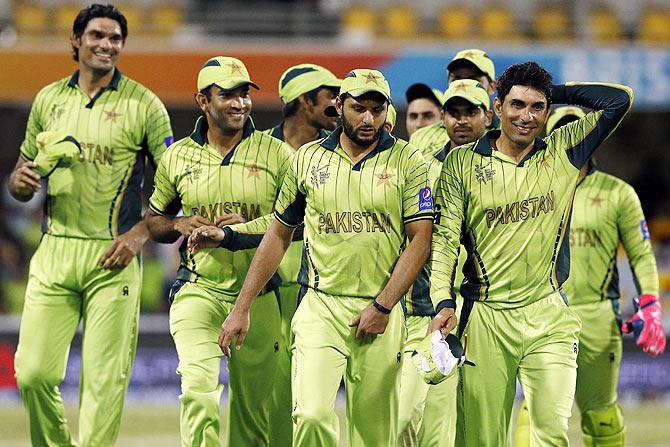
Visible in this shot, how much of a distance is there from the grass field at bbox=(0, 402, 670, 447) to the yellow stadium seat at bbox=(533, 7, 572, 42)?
6245mm

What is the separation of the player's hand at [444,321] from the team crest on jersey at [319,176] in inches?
36.6

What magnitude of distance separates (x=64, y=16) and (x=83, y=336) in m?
11.8

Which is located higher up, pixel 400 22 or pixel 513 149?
pixel 400 22

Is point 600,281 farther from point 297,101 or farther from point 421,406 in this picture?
point 297,101

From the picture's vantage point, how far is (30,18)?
19078 mm

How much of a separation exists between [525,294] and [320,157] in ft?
4.16

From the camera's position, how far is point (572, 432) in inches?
484

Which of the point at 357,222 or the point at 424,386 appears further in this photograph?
the point at 424,386

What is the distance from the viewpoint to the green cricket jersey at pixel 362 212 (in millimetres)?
6816

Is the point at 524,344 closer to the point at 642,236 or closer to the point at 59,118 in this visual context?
the point at 642,236

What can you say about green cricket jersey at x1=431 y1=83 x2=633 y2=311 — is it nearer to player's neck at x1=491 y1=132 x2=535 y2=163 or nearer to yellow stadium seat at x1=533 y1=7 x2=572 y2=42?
player's neck at x1=491 y1=132 x2=535 y2=163

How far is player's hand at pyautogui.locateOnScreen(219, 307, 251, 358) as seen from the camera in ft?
23.4

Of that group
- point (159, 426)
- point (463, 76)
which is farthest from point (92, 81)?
point (159, 426)

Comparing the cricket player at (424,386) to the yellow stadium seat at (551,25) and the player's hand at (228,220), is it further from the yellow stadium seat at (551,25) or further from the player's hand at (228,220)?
the yellow stadium seat at (551,25)
